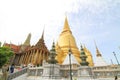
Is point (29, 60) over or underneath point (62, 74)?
over

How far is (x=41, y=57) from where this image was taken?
45344 millimetres

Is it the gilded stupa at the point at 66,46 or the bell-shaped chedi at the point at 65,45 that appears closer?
the bell-shaped chedi at the point at 65,45

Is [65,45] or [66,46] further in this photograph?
[65,45]

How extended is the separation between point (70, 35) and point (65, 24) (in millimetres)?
7266

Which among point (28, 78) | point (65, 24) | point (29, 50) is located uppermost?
point (65, 24)

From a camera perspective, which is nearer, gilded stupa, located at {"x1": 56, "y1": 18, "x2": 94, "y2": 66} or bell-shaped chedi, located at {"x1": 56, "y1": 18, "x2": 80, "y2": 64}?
bell-shaped chedi, located at {"x1": 56, "y1": 18, "x2": 80, "y2": 64}

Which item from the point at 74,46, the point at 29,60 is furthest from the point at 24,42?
the point at 74,46

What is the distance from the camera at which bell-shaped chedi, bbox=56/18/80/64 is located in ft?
136

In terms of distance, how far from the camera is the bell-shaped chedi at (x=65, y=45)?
41594 mm

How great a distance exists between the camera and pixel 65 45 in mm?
45031

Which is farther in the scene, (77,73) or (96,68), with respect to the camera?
(96,68)

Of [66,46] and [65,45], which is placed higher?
[65,45]

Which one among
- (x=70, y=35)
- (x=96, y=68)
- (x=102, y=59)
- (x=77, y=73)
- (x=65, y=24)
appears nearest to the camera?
(x=77, y=73)

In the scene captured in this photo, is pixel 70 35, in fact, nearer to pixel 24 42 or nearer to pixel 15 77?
pixel 24 42
